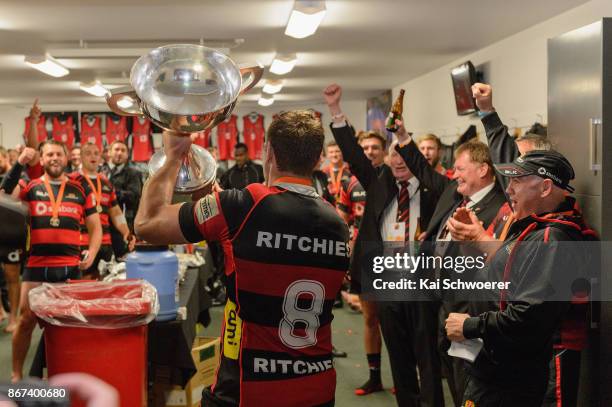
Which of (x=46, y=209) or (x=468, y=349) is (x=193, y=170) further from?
(x=46, y=209)

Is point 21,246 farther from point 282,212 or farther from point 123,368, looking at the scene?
point 123,368

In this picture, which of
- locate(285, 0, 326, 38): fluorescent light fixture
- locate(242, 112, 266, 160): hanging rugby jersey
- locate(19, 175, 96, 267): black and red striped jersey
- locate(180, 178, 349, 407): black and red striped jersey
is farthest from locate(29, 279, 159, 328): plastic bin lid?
locate(242, 112, 266, 160): hanging rugby jersey

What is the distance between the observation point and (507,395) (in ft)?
6.79

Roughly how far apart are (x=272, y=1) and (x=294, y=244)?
180 inches

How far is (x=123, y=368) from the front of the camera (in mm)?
2711

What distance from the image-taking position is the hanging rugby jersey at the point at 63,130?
621 inches

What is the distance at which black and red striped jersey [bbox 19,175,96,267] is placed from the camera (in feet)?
14.0

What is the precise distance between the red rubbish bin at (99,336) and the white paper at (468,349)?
1354mm

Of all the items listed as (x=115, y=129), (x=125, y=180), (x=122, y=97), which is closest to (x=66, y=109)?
(x=115, y=129)

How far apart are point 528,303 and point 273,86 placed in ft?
33.4

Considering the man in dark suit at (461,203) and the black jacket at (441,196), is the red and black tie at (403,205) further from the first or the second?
the man in dark suit at (461,203)

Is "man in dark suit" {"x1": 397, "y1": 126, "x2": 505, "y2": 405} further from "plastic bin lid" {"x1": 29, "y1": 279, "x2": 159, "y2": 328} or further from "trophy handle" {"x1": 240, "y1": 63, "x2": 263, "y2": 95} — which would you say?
"trophy handle" {"x1": 240, "y1": 63, "x2": 263, "y2": 95}

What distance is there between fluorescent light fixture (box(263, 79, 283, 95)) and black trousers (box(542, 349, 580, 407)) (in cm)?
947

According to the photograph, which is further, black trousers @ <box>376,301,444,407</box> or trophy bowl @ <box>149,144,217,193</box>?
black trousers @ <box>376,301,444,407</box>
